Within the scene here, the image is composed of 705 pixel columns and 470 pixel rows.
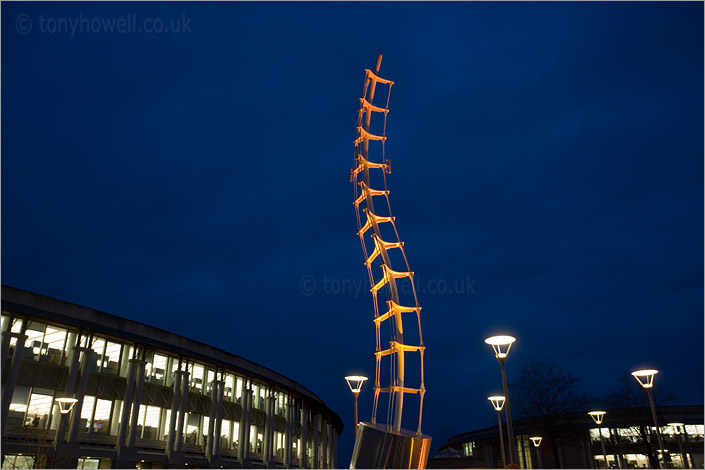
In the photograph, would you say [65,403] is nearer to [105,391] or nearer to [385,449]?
[105,391]

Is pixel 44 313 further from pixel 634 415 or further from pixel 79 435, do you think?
pixel 634 415

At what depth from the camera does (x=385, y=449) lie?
53.0 feet

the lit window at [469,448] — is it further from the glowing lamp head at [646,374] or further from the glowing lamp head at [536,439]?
the glowing lamp head at [646,374]

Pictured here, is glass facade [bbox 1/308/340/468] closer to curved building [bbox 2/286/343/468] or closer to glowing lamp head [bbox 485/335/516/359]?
curved building [bbox 2/286/343/468]

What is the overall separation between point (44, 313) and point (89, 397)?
716 cm

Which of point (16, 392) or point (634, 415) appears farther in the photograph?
point (634, 415)

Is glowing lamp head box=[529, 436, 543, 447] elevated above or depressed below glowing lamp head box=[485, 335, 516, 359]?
below

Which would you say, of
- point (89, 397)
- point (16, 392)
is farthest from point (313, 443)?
point (16, 392)

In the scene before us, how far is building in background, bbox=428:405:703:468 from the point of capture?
5475cm

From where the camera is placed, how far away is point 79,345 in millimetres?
34844

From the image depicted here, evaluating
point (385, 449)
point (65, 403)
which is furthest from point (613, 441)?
point (65, 403)

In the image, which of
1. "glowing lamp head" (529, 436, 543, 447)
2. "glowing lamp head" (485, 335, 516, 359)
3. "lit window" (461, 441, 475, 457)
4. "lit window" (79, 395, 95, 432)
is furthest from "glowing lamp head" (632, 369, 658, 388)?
"lit window" (461, 441, 475, 457)

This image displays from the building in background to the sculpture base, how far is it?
3429cm

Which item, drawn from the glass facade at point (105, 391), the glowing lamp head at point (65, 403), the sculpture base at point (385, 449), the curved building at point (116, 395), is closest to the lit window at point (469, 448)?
the curved building at point (116, 395)
